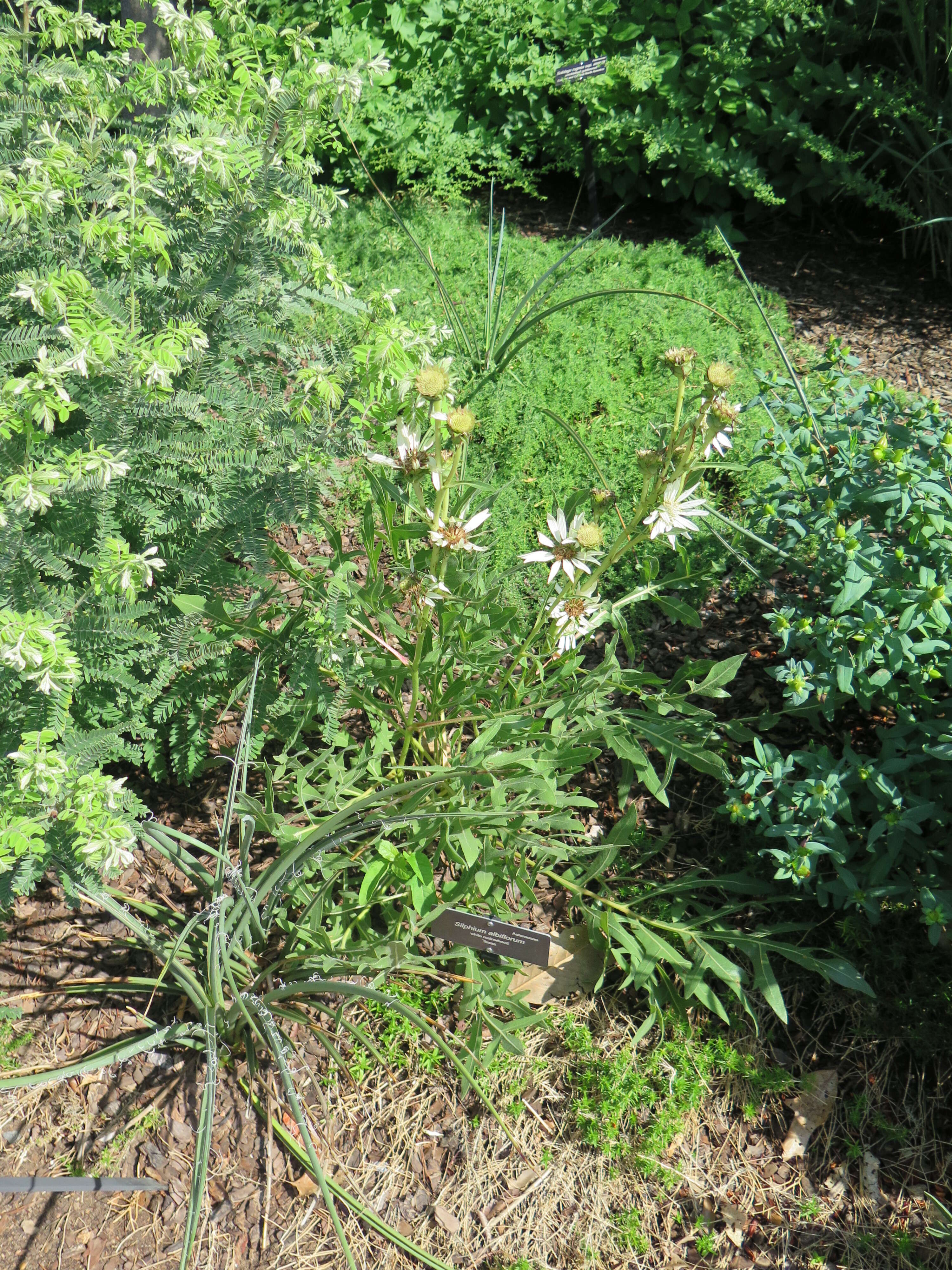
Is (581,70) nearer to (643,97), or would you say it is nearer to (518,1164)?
(643,97)

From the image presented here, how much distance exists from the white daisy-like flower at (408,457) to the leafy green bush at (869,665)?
0.90 meters

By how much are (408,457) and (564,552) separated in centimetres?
32

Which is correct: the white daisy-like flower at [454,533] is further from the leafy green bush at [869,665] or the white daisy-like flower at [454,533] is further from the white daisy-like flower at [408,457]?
the leafy green bush at [869,665]

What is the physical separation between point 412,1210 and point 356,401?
1.54m

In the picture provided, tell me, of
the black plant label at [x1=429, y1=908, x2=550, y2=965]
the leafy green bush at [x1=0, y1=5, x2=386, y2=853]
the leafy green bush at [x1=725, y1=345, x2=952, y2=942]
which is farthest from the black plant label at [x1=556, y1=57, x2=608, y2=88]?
the black plant label at [x1=429, y1=908, x2=550, y2=965]

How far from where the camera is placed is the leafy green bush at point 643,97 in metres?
3.83

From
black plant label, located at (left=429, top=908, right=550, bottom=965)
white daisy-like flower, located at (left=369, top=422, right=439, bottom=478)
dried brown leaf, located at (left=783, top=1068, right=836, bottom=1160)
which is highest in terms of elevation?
white daisy-like flower, located at (left=369, top=422, right=439, bottom=478)

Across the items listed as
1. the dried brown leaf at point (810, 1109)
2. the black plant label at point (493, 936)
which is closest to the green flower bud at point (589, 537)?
the black plant label at point (493, 936)

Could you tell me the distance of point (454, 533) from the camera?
A: 156cm

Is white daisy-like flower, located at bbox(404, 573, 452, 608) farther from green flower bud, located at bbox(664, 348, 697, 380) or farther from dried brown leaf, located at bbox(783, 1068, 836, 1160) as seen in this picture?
dried brown leaf, located at bbox(783, 1068, 836, 1160)

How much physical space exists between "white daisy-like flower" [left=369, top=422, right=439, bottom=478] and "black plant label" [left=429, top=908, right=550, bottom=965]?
84 cm

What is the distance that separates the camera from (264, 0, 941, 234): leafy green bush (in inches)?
151

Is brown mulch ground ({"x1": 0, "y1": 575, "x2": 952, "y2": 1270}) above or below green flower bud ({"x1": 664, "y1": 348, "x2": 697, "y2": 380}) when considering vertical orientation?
below

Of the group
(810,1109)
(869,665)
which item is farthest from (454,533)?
(810,1109)
